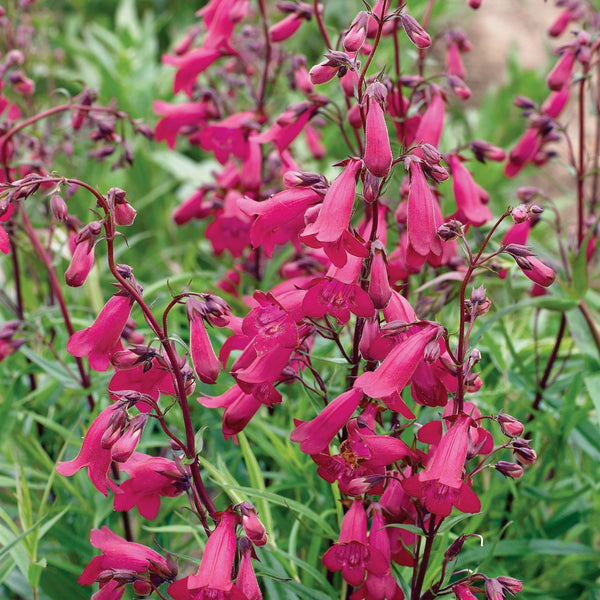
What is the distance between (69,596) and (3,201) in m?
1.13

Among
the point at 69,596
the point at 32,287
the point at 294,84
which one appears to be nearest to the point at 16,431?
the point at 69,596

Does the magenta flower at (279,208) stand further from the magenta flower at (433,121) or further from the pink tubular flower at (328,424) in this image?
the magenta flower at (433,121)

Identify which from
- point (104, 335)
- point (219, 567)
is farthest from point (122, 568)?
point (104, 335)

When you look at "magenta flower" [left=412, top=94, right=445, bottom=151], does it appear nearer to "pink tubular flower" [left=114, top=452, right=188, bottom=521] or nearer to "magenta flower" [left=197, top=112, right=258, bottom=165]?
"magenta flower" [left=197, top=112, right=258, bottom=165]

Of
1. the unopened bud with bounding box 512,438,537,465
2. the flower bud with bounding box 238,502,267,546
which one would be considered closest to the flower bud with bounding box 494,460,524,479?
the unopened bud with bounding box 512,438,537,465

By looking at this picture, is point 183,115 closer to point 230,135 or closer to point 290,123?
point 230,135

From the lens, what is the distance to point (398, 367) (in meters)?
1.21

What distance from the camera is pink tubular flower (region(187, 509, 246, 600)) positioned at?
1.17 meters

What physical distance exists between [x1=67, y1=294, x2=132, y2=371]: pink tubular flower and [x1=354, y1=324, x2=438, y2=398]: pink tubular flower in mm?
428

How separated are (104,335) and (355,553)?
58cm

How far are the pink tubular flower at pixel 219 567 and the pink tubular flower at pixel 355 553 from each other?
0.22m

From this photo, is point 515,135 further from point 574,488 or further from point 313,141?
point 574,488

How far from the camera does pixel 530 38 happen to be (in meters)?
6.57

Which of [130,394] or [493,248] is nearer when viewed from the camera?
[130,394]
